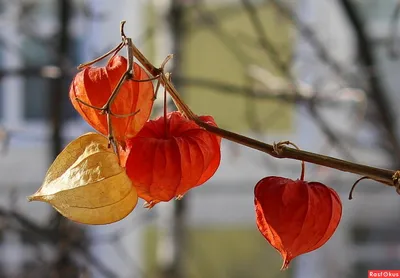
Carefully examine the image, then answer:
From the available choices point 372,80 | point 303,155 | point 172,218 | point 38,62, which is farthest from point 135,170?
point 38,62

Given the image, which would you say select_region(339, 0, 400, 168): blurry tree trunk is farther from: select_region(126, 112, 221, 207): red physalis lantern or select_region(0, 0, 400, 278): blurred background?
select_region(0, 0, 400, 278): blurred background

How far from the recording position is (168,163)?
1.54 feet

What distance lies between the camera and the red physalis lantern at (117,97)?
0.47 m

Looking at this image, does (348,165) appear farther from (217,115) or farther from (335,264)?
(217,115)

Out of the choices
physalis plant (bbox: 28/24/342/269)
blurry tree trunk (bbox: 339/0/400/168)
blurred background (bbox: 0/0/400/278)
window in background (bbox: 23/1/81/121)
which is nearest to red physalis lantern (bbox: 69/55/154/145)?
physalis plant (bbox: 28/24/342/269)

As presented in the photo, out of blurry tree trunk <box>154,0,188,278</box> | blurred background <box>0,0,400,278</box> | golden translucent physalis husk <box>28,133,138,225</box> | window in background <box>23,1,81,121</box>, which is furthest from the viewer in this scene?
window in background <box>23,1,81,121</box>

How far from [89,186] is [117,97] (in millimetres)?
71

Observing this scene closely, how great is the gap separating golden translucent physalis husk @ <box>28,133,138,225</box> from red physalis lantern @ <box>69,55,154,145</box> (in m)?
0.02

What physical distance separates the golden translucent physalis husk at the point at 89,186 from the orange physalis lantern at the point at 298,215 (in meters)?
0.11

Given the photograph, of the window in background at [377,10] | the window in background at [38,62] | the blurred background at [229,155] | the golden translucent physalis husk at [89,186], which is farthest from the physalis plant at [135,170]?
the window in background at [377,10]

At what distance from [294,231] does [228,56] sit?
11.7 feet

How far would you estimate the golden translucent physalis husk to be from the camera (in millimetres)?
433

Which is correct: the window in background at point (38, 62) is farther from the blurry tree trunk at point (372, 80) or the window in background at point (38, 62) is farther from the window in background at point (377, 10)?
the blurry tree trunk at point (372, 80)

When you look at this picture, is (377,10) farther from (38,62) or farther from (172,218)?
(172,218)
